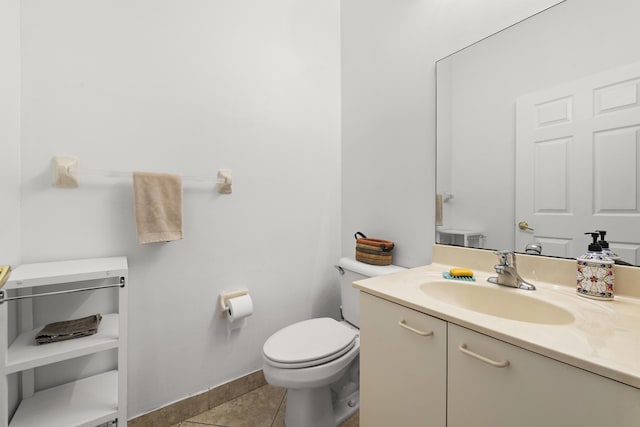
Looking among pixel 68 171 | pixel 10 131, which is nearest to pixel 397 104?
pixel 68 171

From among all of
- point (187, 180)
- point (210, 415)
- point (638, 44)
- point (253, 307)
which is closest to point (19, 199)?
point (187, 180)

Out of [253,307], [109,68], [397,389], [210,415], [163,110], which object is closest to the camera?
[397,389]

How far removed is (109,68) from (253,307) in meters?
1.32

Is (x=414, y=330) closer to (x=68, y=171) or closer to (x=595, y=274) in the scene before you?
(x=595, y=274)

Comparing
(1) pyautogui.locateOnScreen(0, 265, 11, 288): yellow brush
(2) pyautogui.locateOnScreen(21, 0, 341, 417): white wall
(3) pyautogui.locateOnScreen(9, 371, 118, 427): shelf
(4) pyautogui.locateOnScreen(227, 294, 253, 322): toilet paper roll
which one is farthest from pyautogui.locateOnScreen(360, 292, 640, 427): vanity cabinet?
(1) pyautogui.locateOnScreen(0, 265, 11, 288): yellow brush

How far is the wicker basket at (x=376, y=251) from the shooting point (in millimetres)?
1438

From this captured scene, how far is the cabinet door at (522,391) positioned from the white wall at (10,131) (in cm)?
147

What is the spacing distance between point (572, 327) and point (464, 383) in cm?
29

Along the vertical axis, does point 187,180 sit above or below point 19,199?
above

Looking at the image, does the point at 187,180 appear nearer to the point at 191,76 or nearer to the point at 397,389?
the point at 191,76

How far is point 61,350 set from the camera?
0.87 meters

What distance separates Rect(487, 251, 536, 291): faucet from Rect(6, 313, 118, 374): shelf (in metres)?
1.41

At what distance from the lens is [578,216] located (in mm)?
885

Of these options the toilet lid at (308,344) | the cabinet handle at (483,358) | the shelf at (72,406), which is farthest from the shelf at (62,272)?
the cabinet handle at (483,358)
